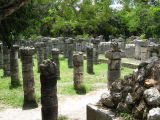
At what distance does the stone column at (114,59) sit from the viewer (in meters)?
9.64

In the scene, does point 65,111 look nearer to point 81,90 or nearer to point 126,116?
point 81,90

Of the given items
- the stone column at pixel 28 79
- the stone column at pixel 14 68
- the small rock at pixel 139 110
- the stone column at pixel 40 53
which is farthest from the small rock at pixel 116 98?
the stone column at pixel 40 53

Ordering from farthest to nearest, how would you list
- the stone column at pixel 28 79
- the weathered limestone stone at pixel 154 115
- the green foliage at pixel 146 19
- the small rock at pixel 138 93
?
the green foliage at pixel 146 19
the stone column at pixel 28 79
the small rock at pixel 138 93
the weathered limestone stone at pixel 154 115

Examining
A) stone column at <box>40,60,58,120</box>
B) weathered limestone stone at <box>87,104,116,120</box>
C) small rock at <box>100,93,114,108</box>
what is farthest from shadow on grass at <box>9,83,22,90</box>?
small rock at <box>100,93,114,108</box>

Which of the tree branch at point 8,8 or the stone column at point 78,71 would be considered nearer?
the tree branch at point 8,8

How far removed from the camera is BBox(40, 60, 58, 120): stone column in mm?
6957

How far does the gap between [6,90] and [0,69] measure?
633 centimetres

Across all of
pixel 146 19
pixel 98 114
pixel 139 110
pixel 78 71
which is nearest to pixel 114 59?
pixel 78 71

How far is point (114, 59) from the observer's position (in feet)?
32.0

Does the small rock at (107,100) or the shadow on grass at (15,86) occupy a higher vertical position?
the small rock at (107,100)

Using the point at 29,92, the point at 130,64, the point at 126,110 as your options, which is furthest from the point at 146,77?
the point at 130,64

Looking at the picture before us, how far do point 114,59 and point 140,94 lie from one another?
18.1ft

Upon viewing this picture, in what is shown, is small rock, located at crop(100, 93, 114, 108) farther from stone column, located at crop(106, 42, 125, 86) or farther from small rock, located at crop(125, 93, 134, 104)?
stone column, located at crop(106, 42, 125, 86)

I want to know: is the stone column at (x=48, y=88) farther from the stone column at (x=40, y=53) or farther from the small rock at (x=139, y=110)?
the stone column at (x=40, y=53)
